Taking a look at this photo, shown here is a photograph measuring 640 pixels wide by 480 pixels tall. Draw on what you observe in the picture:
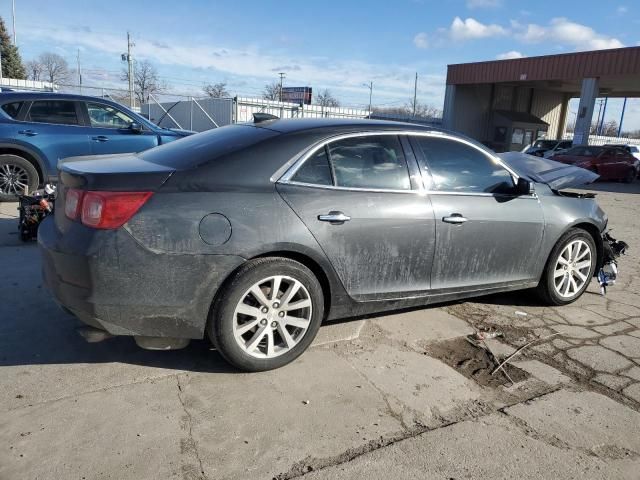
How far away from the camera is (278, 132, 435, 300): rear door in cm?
324

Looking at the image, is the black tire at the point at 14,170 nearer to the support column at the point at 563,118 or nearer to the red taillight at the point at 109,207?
the red taillight at the point at 109,207

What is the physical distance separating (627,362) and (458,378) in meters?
1.37

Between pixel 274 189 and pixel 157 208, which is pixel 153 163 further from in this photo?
pixel 274 189

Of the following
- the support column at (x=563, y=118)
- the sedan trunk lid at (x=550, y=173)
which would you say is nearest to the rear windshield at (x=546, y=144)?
the support column at (x=563, y=118)

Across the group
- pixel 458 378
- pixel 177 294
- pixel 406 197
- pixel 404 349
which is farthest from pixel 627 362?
pixel 177 294

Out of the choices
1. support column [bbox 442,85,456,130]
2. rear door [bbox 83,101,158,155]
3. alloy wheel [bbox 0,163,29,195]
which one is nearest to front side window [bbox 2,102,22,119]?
alloy wheel [bbox 0,163,29,195]

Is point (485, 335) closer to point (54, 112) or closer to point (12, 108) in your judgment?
point (54, 112)

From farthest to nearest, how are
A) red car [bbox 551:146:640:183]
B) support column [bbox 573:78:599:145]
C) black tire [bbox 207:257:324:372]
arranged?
support column [bbox 573:78:599:145]
red car [bbox 551:146:640:183]
black tire [bbox 207:257:324:372]

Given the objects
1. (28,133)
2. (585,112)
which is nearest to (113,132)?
(28,133)

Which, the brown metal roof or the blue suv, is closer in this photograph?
the blue suv

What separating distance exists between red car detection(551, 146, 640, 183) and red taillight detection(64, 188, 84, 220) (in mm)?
20745

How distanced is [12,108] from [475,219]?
713 centimetres

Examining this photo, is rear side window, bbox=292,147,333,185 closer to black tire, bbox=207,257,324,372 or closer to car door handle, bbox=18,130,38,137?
black tire, bbox=207,257,324,372

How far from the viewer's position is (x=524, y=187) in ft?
13.5
